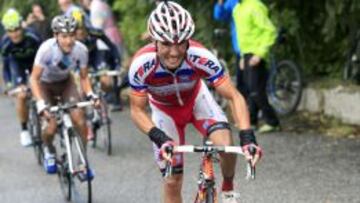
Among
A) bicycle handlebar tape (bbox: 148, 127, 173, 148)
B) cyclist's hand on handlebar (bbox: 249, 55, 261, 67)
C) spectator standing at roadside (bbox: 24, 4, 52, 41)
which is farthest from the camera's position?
spectator standing at roadside (bbox: 24, 4, 52, 41)

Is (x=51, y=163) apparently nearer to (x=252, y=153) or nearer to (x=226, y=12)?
(x=226, y=12)

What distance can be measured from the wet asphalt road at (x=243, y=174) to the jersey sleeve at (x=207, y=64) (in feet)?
7.79

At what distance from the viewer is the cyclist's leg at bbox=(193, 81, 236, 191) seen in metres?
6.18

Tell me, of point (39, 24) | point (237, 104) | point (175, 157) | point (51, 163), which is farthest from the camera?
point (39, 24)

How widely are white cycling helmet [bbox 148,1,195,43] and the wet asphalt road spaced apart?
9.67 ft

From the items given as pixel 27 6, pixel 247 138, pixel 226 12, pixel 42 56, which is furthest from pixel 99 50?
pixel 27 6

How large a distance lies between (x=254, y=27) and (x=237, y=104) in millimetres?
5607

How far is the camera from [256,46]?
37.4 ft

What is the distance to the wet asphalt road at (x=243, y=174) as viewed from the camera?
27.6 feet

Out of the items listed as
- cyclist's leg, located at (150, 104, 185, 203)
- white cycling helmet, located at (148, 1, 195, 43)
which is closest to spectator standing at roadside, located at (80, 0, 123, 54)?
cyclist's leg, located at (150, 104, 185, 203)

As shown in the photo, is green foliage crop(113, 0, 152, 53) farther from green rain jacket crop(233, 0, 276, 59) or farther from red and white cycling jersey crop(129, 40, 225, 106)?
red and white cycling jersey crop(129, 40, 225, 106)

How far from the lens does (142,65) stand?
6.03m

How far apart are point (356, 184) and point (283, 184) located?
0.77 metres

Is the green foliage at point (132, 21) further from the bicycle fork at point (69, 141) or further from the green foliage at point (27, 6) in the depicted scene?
the bicycle fork at point (69, 141)
